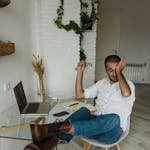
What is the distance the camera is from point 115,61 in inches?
92.4

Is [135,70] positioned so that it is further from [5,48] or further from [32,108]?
[5,48]

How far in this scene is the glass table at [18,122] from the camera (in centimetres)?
194

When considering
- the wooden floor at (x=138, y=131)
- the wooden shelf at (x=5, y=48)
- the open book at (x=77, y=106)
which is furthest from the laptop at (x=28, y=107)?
the wooden floor at (x=138, y=131)

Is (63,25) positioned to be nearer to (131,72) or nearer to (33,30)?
(33,30)

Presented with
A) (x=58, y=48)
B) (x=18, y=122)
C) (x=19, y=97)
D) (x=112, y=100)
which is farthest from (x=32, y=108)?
(x=58, y=48)

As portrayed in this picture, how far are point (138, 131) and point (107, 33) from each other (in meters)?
3.40

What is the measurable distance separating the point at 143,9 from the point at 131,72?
1.76m

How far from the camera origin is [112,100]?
7.82ft

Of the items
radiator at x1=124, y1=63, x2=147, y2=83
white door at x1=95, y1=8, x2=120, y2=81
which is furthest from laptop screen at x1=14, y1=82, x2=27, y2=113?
radiator at x1=124, y1=63, x2=147, y2=83

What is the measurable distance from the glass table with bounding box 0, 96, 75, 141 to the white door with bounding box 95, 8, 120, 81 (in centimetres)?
400

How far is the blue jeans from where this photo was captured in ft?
6.56

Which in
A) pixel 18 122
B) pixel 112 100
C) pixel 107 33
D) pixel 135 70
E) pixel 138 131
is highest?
pixel 107 33

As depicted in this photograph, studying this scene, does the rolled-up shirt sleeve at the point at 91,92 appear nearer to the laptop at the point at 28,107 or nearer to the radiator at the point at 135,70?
the laptop at the point at 28,107

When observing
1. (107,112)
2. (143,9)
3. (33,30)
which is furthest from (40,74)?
(143,9)
